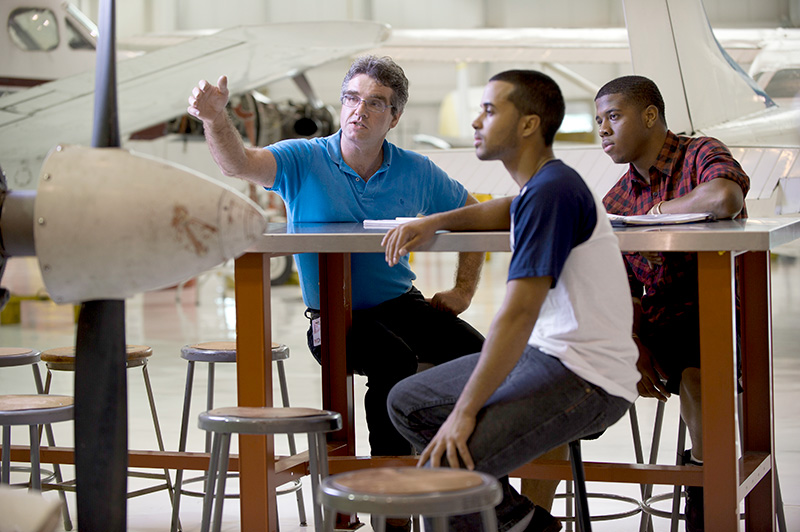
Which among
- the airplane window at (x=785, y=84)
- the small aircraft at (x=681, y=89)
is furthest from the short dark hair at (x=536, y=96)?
the airplane window at (x=785, y=84)

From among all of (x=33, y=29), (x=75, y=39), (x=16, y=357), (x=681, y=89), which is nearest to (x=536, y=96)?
(x=16, y=357)

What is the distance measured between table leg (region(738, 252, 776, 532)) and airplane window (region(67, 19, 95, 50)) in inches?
383

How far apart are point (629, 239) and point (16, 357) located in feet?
7.74

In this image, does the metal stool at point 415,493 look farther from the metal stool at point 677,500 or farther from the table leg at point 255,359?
the metal stool at point 677,500

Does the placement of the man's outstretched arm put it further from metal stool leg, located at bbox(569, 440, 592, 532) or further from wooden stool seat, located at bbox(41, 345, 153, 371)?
metal stool leg, located at bbox(569, 440, 592, 532)

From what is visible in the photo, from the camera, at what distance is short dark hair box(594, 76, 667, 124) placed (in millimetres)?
3195

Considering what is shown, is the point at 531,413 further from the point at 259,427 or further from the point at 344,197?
the point at 344,197

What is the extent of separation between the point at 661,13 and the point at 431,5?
17.5 m

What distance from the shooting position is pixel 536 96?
207cm

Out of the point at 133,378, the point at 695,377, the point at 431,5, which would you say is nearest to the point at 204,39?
the point at 133,378

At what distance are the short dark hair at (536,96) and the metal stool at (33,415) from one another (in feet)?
4.99

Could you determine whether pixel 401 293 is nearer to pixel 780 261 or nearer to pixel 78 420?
pixel 78 420

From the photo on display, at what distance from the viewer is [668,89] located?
7031 mm

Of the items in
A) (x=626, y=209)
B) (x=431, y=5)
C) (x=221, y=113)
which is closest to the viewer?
(x=221, y=113)
